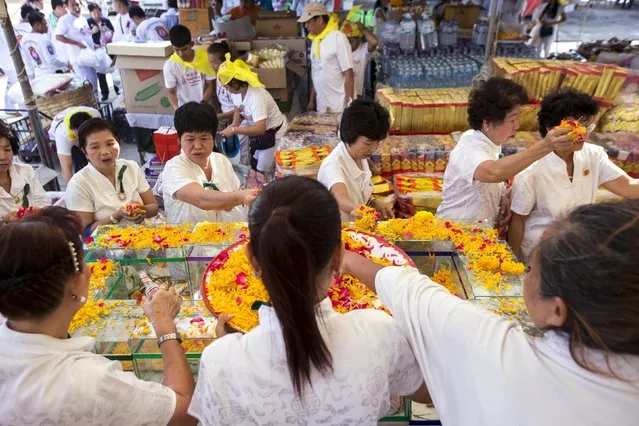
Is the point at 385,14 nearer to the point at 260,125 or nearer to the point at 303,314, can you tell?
the point at 260,125

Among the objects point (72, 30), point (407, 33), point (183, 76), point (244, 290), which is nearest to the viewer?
point (244, 290)

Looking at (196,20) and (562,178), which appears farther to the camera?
(196,20)

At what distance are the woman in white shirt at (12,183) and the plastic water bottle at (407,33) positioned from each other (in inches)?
199

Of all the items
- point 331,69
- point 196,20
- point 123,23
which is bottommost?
point 331,69

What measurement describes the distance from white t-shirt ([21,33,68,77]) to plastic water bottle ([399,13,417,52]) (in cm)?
526

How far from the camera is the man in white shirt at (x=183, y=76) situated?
4895 mm

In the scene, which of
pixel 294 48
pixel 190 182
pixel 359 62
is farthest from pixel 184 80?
pixel 190 182

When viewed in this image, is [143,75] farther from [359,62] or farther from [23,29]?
[23,29]

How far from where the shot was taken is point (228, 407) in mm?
1112

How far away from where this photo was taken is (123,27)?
8.02 m

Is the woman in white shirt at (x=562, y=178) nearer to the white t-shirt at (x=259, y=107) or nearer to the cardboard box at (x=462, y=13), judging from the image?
the white t-shirt at (x=259, y=107)

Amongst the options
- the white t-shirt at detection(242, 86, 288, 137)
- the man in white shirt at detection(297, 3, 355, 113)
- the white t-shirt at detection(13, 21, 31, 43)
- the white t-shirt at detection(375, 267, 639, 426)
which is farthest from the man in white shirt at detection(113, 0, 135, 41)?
the white t-shirt at detection(375, 267, 639, 426)

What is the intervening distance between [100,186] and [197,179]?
0.60m

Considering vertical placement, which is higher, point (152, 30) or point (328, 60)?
point (152, 30)
